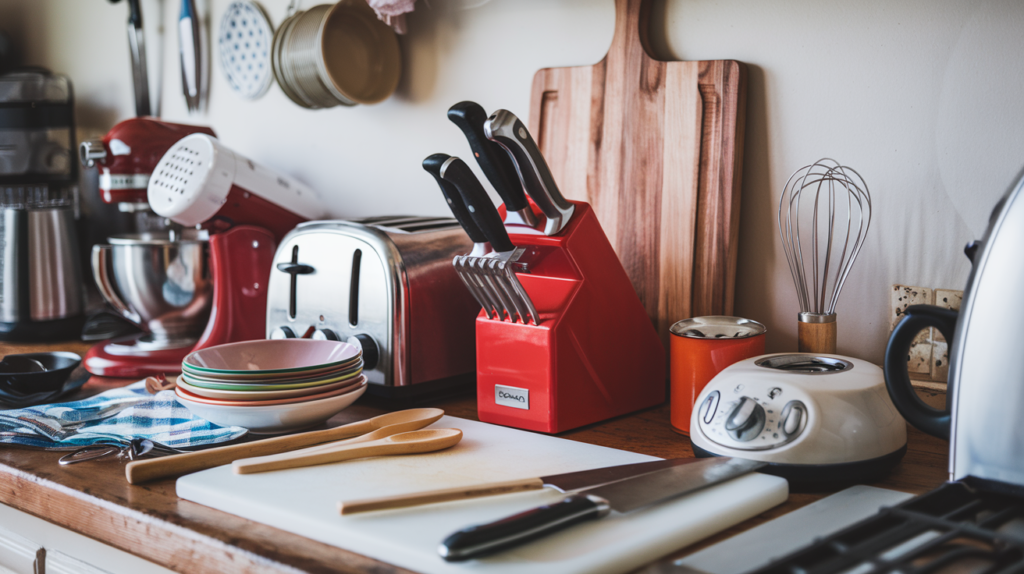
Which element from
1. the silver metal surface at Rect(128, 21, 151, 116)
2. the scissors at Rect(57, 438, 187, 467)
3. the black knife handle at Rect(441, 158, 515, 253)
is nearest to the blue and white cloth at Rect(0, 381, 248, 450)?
the scissors at Rect(57, 438, 187, 467)

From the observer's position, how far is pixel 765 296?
0.98 m

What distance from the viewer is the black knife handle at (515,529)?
1.71 ft

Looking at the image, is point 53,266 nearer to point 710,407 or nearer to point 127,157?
point 127,157

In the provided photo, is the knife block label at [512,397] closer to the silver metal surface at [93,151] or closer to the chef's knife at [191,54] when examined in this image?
the silver metal surface at [93,151]

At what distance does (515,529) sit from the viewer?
0.53m

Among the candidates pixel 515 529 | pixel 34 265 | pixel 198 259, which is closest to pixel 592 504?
pixel 515 529

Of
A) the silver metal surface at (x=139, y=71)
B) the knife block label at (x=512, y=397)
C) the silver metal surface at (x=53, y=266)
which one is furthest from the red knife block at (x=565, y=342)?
the silver metal surface at (x=139, y=71)

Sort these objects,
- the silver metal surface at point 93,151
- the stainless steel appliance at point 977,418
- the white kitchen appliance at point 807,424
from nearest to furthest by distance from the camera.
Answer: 1. the stainless steel appliance at point 977,418
2. the white kitchen appliance at point 807,424
3. the silver metal surface at point 93,151

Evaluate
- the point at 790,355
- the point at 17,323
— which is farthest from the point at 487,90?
the point at 17,323

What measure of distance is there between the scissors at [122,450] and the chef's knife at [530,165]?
0.42m

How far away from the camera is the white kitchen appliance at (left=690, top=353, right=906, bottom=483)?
667 millimetres

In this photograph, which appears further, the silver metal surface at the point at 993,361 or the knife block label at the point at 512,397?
the knife block label at the point at 512,397

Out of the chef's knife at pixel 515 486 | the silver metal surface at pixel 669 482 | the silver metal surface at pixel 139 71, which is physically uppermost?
the silver metal surface at pixel 139 71

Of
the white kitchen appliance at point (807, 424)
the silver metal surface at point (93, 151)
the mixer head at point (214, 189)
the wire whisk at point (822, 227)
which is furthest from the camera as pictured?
the silver metal surface at point (93, 151)
